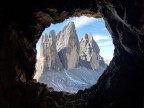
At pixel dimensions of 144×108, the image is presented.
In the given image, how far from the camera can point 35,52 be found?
1795cm

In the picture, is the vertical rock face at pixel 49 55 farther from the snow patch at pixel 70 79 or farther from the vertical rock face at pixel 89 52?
the vertical rock face at pixel 89 52

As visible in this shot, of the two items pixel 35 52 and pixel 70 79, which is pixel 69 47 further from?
pixel 35 52

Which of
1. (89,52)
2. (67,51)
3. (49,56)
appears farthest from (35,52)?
(89,52)

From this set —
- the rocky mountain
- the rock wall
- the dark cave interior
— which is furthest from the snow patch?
the dark cave interior

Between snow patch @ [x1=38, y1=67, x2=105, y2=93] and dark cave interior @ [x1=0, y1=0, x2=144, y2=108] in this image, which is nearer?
dark cave interior @ [x1=0, y1=0, x2=144, y2=108]

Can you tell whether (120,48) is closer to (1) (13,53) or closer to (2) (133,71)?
(2) (133,71)

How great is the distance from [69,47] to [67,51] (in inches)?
112

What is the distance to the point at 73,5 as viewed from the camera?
Answer: 55.1 feet

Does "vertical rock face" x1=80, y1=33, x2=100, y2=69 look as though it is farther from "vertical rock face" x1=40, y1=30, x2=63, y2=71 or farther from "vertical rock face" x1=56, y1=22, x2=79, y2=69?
"vertical rock face" x1=40, y1=30, x2=63, y2=71

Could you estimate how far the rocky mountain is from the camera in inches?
4596

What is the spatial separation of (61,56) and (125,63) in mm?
110344

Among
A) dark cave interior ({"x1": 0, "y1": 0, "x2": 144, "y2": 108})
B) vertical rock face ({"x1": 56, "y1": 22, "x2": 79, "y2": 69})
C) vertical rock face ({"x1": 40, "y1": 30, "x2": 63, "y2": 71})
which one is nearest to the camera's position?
dark cave interior ({"x1": 0, "y1": 0, "x2": 144, "y2": 108})

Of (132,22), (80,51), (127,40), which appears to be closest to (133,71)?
(127,40)

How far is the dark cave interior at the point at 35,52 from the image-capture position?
45.9ft
